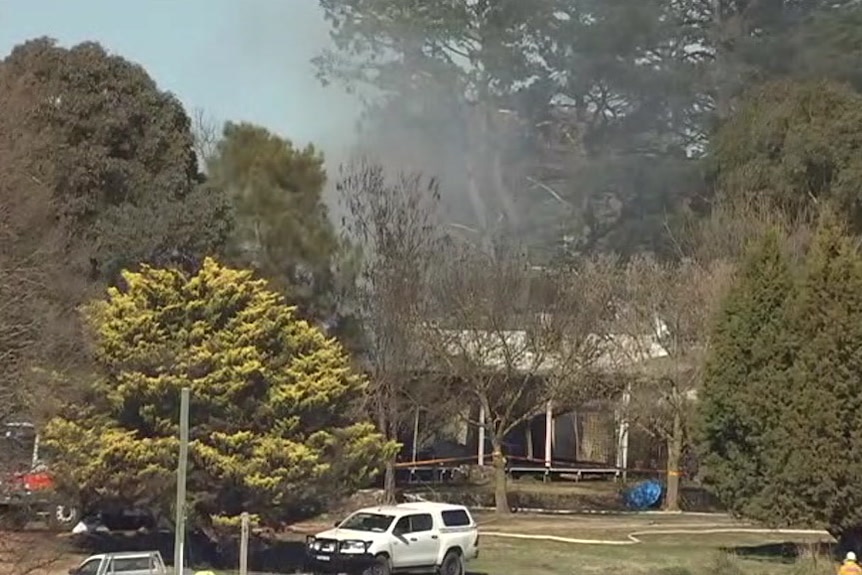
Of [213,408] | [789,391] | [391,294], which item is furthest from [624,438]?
[213,408]

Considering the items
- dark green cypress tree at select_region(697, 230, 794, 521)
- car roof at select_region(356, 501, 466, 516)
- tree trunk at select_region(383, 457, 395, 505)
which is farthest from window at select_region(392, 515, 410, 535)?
tree trunk at select_region(383, 457, 395, 505)

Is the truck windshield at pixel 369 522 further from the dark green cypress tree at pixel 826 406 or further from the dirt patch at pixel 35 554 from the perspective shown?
the dark green cypress tree at pixel 826 406

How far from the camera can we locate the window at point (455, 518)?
29.9m

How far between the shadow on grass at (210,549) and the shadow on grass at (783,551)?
361 inches

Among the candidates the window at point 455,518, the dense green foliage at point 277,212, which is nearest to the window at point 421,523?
the window at point 455,518

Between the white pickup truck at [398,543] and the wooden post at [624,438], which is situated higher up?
the wooden post at [624,438]

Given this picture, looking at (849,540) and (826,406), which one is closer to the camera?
(826,406)

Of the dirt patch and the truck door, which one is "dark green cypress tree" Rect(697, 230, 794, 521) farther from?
the dirt patch

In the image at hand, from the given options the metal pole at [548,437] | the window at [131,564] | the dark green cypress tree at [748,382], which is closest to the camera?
the window at [131,564]

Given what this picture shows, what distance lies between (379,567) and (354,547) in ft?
2.11

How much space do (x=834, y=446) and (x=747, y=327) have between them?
3.41 meters

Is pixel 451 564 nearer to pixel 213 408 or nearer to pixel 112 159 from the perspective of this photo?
pixel 213 408

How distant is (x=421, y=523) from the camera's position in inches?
1158

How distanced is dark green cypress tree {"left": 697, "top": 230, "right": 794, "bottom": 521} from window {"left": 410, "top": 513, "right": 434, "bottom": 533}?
6.66m
